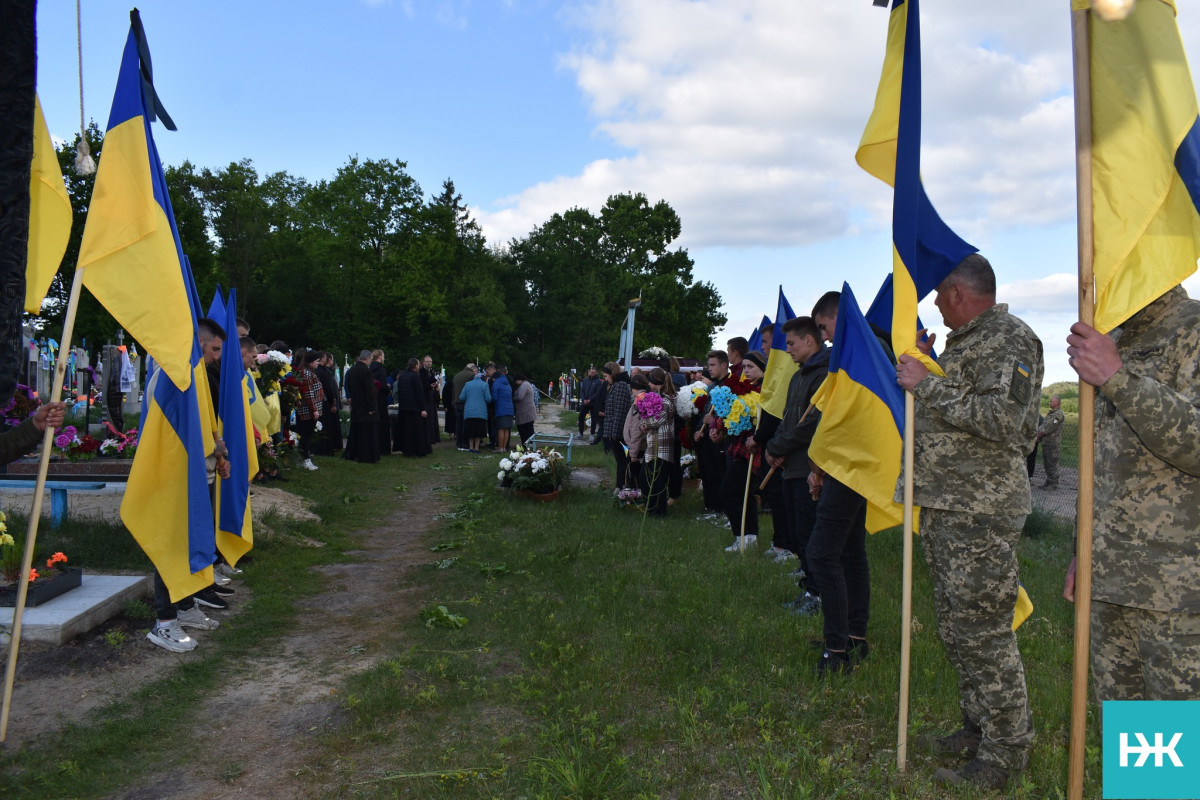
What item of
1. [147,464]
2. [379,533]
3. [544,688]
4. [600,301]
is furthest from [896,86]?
[600,301]

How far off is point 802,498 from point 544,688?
2395 millimetres

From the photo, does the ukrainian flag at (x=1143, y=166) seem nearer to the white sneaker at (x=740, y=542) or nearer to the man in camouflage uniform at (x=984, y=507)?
the man in camouflage uniform at (x=984, y=507)

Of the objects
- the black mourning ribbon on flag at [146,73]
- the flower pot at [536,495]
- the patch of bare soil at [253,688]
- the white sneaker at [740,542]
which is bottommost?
the patch of bare soil at [253,688]

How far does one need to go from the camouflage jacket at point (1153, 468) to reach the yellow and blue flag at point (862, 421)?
1616 mm

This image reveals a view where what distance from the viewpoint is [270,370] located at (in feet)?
40.3

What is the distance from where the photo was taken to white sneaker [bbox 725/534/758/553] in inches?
311

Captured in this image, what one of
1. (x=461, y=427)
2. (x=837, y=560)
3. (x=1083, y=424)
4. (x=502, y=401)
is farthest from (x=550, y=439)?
(x=1083, y=424)

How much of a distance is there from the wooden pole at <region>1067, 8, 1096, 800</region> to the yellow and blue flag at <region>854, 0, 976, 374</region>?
83cm

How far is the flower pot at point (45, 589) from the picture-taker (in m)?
5.35

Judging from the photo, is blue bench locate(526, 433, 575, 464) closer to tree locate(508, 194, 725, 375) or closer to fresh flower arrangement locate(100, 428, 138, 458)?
fresh flower arrangement locate(100, 428, 138, 458)

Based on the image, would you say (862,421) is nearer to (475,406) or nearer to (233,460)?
(233,460)

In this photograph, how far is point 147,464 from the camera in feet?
17.3

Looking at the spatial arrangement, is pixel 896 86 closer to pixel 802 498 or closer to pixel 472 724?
pixel 802 498

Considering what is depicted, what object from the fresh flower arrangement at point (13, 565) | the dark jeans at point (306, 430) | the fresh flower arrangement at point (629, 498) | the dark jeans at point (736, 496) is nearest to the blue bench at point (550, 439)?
the fresh flower arrangement at point (629, 498)
